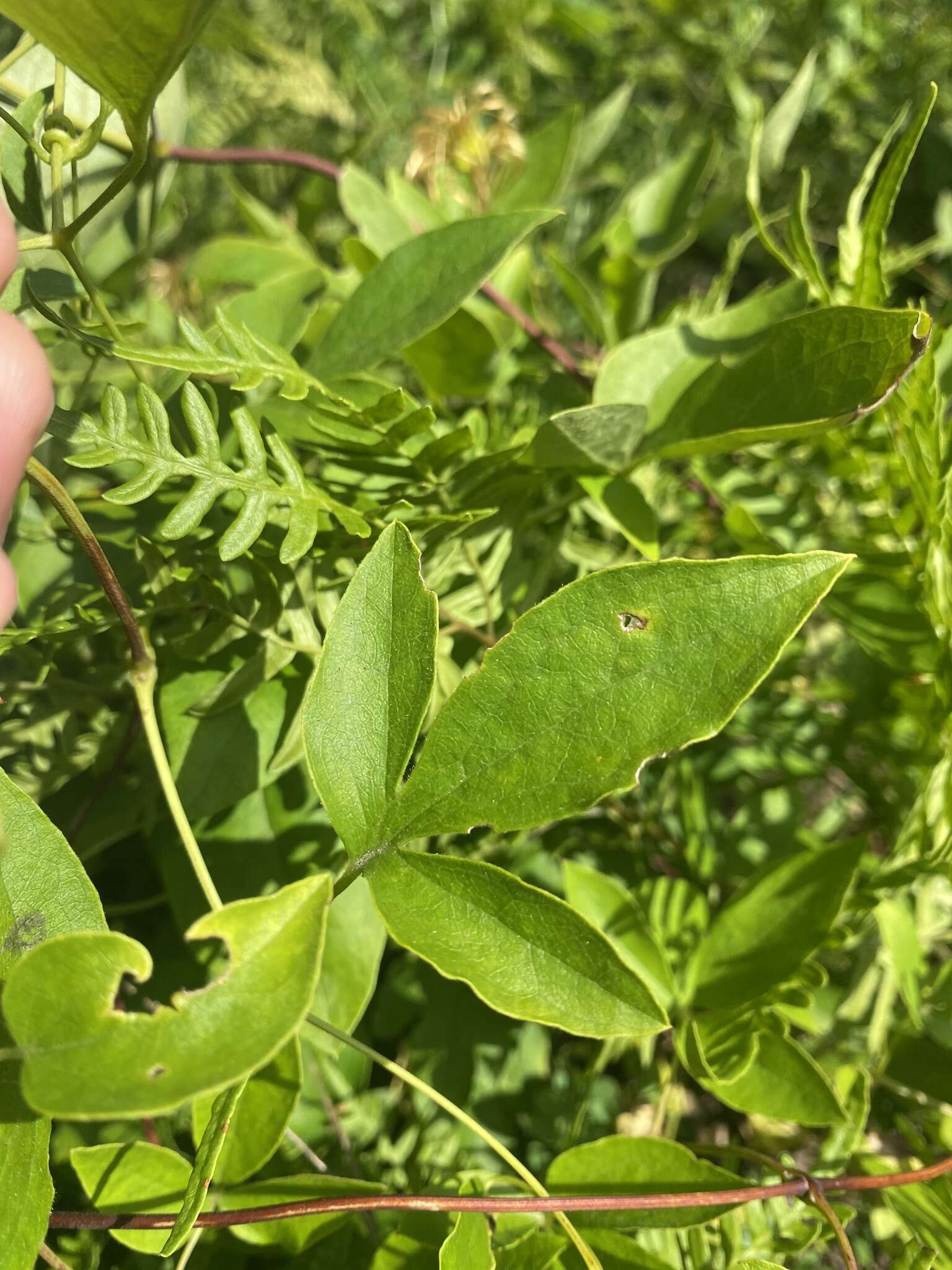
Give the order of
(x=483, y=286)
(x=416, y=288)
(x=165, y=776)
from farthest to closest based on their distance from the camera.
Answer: (x=483, y=286), (x=416, y=288), (x=165, y=776)

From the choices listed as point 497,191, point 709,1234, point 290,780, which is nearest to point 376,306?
point 290,780

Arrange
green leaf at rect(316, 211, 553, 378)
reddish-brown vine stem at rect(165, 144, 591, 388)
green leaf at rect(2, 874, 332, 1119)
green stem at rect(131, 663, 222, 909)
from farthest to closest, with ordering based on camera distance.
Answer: reddish-brown vine stem at rect(165, 144, 591, 388), green leaf at rect(316, 211, 553, 378), green stem at rect(131, 663, 222, 909), green leaf at rect(2, 874, 332, 1119)

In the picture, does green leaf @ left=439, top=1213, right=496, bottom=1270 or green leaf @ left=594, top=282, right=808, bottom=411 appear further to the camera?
green leaf @ left=594, top=282, right=808, bottom=411

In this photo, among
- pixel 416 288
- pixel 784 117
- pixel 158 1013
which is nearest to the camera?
pixel 158 1013

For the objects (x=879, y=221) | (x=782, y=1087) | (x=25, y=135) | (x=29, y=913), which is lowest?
(x=782, y=1087)

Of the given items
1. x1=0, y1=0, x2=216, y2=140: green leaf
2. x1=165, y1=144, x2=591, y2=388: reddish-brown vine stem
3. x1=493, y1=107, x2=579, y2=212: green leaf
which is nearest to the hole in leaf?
x1=0, y1=0, x2=216, y2=140: green leaf

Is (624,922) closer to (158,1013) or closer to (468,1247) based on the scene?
(468,1247)

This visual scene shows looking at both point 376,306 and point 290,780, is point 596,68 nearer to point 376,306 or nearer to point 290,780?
point 376,306

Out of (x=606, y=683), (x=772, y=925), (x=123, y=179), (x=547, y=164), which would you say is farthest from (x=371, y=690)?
(x=547, y=164)

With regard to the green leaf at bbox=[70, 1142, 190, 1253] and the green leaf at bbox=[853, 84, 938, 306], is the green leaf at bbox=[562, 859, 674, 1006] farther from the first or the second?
the green leaf at bbox=[853, 84, 938, 306]
